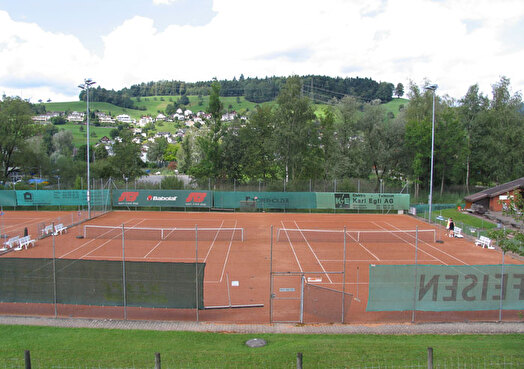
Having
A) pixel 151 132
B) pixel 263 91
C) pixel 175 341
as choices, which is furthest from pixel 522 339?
pixel 263 91

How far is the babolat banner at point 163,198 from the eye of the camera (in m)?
40.2

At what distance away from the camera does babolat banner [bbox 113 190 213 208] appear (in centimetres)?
4016

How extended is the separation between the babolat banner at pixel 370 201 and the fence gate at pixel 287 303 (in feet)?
79.1

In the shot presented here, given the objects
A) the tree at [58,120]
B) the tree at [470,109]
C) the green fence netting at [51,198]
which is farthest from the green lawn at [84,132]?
the tree at [470,109]

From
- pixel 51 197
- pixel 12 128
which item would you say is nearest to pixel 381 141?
pixel 51 197

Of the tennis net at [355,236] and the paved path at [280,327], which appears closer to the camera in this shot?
the paved path at [280,327]

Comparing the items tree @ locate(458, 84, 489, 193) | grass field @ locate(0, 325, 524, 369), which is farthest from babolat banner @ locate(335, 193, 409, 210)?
grass field @ locate(0, 325, 524, 369)

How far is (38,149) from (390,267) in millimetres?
55294

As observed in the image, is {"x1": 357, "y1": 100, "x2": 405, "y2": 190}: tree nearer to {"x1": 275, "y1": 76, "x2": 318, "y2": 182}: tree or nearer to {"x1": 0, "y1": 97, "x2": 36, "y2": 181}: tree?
{"x1": 275, "y1": 76, "x2": 318, "y2": 182}: tree

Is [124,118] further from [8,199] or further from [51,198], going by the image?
[51,198]

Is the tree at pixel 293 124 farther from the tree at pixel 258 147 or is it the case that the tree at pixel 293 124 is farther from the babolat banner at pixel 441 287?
the babolat banner at pixel 441 287

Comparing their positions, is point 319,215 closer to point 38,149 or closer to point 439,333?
point 439,333

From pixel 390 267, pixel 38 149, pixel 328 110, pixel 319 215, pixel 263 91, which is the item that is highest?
pixel 263 91

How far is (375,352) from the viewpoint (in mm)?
10078
